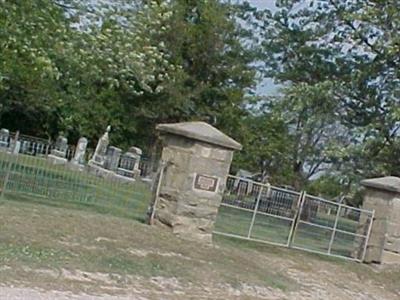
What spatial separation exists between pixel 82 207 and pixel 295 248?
4143mm

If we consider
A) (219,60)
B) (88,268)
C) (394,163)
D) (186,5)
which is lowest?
(88,268)

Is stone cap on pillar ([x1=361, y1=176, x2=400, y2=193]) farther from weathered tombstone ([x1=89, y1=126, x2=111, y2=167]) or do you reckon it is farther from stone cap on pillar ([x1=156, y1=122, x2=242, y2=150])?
weathered tombstone ([x1=89, y1=126, x2=111, y2=167])

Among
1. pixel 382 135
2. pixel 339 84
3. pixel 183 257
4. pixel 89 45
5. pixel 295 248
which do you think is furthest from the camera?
pixel 339 84

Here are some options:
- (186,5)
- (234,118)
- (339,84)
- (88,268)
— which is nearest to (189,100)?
(234,118)

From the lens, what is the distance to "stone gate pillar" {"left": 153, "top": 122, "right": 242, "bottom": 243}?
11.8m

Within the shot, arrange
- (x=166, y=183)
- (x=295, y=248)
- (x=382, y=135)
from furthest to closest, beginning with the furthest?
(x=382, y=135)
(x=295, y=248)
(x=166, y=183)

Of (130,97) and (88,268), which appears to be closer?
(88,268)

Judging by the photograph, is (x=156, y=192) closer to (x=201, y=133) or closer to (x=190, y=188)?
(x=190, y=188)

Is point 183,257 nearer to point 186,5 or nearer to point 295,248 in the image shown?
point 295,248

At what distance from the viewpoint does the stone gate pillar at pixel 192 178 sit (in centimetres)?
1183

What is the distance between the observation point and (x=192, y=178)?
1183cm

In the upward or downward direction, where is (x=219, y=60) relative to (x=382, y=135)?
upward

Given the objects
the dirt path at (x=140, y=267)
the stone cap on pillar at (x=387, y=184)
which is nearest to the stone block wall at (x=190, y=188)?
the dirt path at (x=140, y=267)

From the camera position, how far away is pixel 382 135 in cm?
1823
